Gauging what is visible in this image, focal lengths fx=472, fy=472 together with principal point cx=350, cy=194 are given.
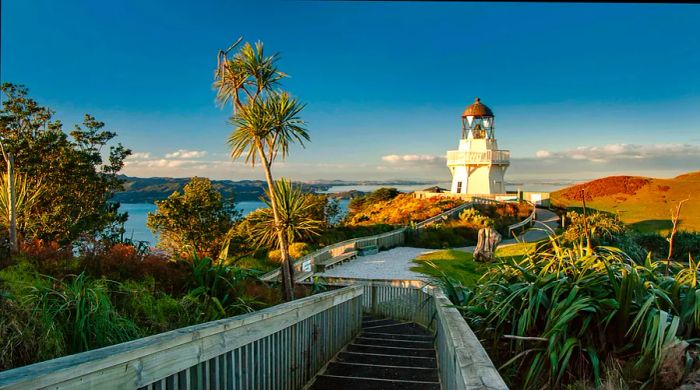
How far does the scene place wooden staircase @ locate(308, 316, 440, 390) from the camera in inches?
191

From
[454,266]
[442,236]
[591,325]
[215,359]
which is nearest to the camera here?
[215,359]

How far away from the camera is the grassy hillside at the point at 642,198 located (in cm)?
4038

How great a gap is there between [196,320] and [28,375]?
2870mm

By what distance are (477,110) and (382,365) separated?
41912mm

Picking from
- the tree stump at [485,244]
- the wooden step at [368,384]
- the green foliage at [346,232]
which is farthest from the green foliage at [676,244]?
the wooden step at [368,384]

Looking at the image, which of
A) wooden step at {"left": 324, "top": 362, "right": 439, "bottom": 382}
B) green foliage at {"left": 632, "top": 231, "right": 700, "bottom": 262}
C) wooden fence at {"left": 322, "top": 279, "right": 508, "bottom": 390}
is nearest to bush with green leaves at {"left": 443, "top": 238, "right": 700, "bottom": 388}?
wooden fence at {"left": 322, "top": 279, "right": 508, "bottom": 390}

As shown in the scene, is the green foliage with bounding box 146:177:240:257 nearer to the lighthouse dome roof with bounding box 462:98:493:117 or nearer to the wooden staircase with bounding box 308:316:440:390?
the wooden staircase with bounding box 308:316:440:390

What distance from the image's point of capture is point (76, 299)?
3.64 metres

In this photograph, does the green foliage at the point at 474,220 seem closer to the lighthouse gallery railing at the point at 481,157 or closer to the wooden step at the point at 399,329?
the lighthouse gallery railing at the point at 481,157

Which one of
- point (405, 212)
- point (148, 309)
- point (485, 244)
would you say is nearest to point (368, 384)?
point (148, 309)

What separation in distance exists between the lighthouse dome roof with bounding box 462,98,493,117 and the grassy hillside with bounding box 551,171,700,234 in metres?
10.7

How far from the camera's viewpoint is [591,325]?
3961 millimetres

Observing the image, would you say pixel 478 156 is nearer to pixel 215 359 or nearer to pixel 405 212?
pixel 405 212

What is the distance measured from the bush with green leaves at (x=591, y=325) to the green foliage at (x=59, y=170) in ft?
51.4
